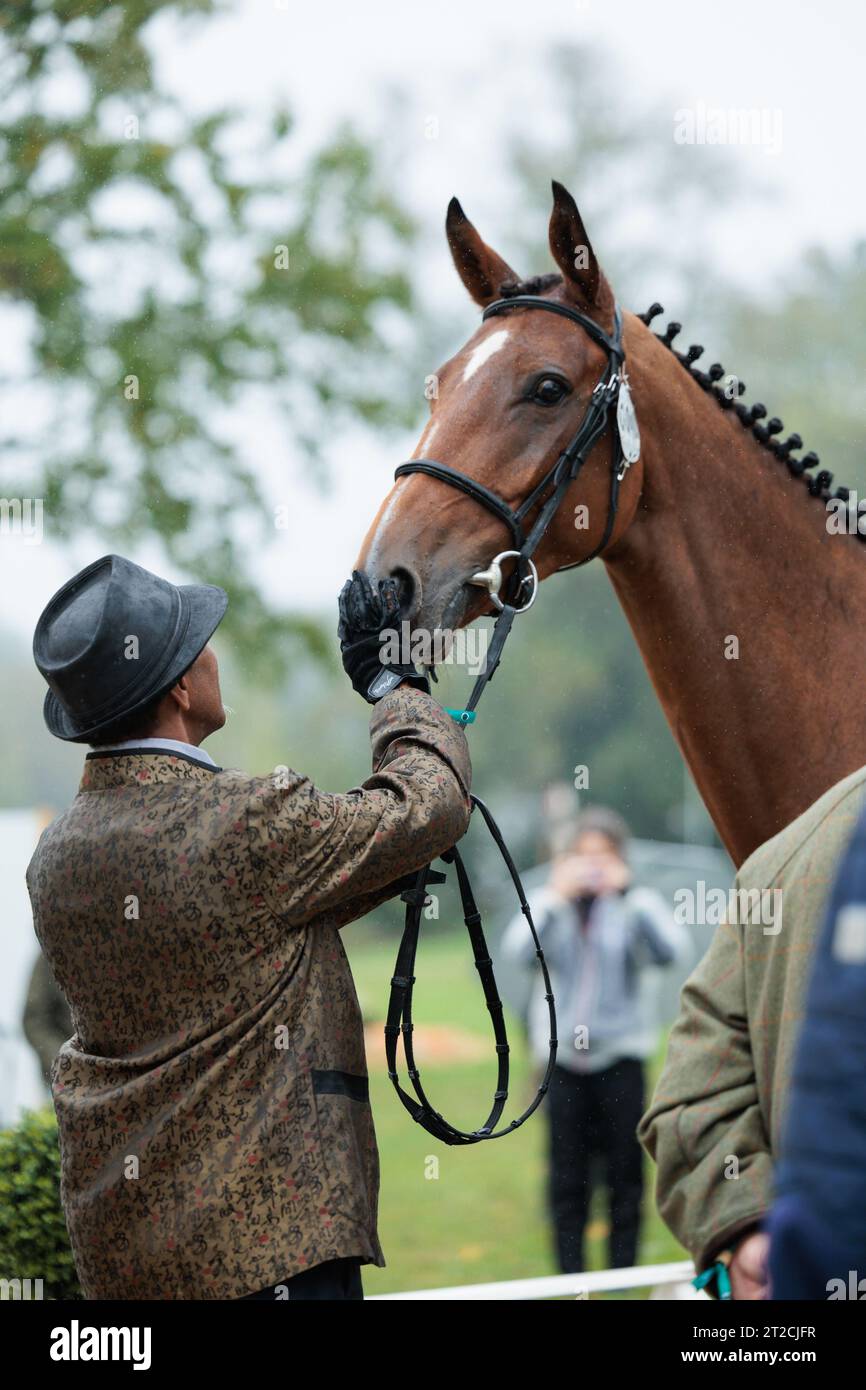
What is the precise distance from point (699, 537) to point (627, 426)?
0.27 metres

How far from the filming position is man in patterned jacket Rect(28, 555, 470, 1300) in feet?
6.69

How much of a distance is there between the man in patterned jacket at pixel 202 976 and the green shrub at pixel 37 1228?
1.19 m

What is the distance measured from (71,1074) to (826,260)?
436 inches

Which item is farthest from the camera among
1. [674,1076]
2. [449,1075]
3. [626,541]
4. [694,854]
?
[694,854]

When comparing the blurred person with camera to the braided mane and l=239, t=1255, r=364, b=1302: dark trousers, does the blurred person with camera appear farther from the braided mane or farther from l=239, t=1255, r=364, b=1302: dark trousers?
l=239, t=1255, r=364, b=1302: dark trousers

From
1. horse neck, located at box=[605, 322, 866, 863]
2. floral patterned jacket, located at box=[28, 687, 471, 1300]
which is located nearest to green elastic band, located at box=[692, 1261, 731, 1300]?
floral patterned jacket, located at box=[28, 687, 471, 1300]

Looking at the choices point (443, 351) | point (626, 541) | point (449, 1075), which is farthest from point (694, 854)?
point (626, 541)

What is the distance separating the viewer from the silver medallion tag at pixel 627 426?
268cm

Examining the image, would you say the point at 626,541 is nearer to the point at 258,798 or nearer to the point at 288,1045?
the point at 258,798

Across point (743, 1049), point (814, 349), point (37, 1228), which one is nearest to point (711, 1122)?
point (743, 1049)

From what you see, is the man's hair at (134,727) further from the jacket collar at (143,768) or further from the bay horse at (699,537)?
the bay horse at (699,537)

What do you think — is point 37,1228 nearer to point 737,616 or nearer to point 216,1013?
point 216,1013

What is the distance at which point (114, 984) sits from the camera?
2.12 meters
